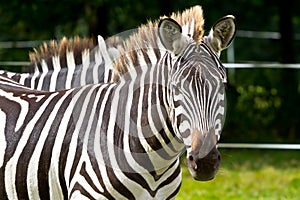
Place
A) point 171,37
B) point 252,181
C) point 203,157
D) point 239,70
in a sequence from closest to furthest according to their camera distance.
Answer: point 203,157 < point 171,37 < point 252,181 < point 239,70

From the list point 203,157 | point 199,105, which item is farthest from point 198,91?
point 203,157

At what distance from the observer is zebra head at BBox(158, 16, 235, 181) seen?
3.55m

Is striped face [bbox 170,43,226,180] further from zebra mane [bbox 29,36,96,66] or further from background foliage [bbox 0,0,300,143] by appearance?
background foliage [bbox 0,0,300,143]

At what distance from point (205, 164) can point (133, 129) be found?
22.2 inches

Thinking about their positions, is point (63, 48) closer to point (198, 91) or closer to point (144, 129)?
point (144, 129)

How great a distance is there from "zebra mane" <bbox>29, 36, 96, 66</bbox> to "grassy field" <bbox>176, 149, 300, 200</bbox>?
4.84 ft

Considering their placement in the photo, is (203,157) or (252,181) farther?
(252,181)

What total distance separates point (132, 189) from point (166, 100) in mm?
482

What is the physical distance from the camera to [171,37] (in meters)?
3.79

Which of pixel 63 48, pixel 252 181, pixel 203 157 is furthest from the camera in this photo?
pixel 252 181

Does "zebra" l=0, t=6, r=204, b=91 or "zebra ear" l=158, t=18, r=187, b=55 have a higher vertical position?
"zebra ear" l=158, t=18, r=187, b=55

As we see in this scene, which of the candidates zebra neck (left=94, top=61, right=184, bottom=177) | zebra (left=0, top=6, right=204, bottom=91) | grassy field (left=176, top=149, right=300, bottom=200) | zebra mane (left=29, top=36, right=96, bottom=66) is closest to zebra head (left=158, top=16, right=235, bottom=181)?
zebra neck (left=94, top=61, right=184, bottom=177)

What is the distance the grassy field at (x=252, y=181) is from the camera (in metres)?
7.76

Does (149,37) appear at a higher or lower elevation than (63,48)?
higher
